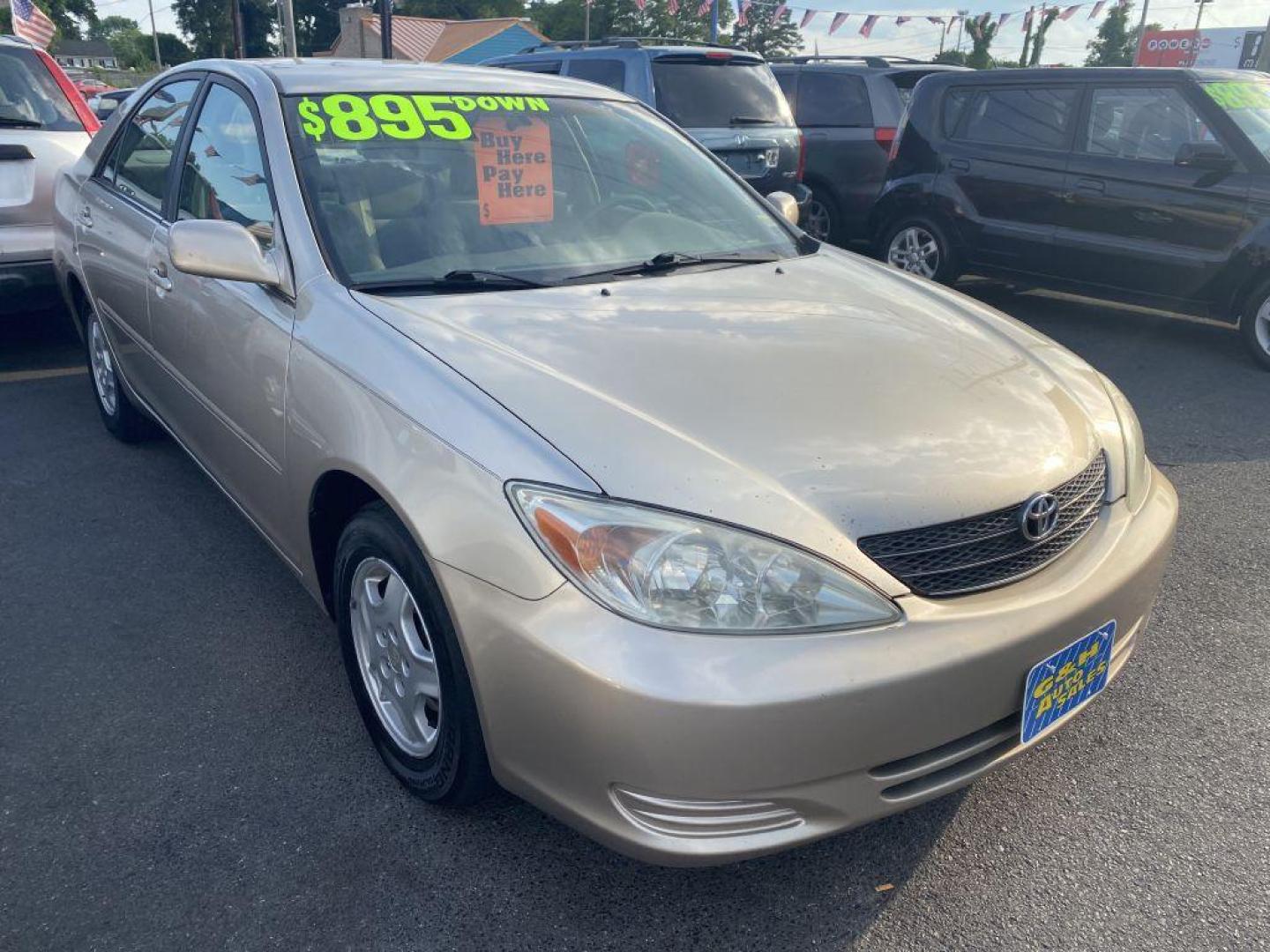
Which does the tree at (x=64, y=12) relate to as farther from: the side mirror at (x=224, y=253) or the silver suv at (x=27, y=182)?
the side mirror at (x=224, y=253)

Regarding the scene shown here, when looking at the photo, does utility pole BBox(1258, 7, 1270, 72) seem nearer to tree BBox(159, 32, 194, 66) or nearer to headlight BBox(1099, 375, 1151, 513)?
headlight BBox(1099, 375, 1151, 513)

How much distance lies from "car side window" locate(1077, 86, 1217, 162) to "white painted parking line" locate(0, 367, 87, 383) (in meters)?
6.31

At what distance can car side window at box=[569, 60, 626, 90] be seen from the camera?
8.12 m

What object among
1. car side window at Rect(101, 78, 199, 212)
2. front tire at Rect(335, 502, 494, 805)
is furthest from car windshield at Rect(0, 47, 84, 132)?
front tire at Rect(335, 502, 494, 805)

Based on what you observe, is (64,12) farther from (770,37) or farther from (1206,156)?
(1206,156)

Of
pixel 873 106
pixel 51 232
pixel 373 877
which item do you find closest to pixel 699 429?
pixel 373 877

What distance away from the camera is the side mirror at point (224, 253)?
257 cm

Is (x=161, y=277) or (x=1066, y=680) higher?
(x=161, y=277)

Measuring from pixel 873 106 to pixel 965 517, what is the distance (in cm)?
803

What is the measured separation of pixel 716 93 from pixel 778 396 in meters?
6.69

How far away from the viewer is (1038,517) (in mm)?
2033

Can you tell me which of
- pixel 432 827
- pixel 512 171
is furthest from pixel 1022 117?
pixel 432 827

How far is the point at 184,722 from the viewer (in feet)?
8.70

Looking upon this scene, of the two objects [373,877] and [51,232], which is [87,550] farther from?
[51,232]
